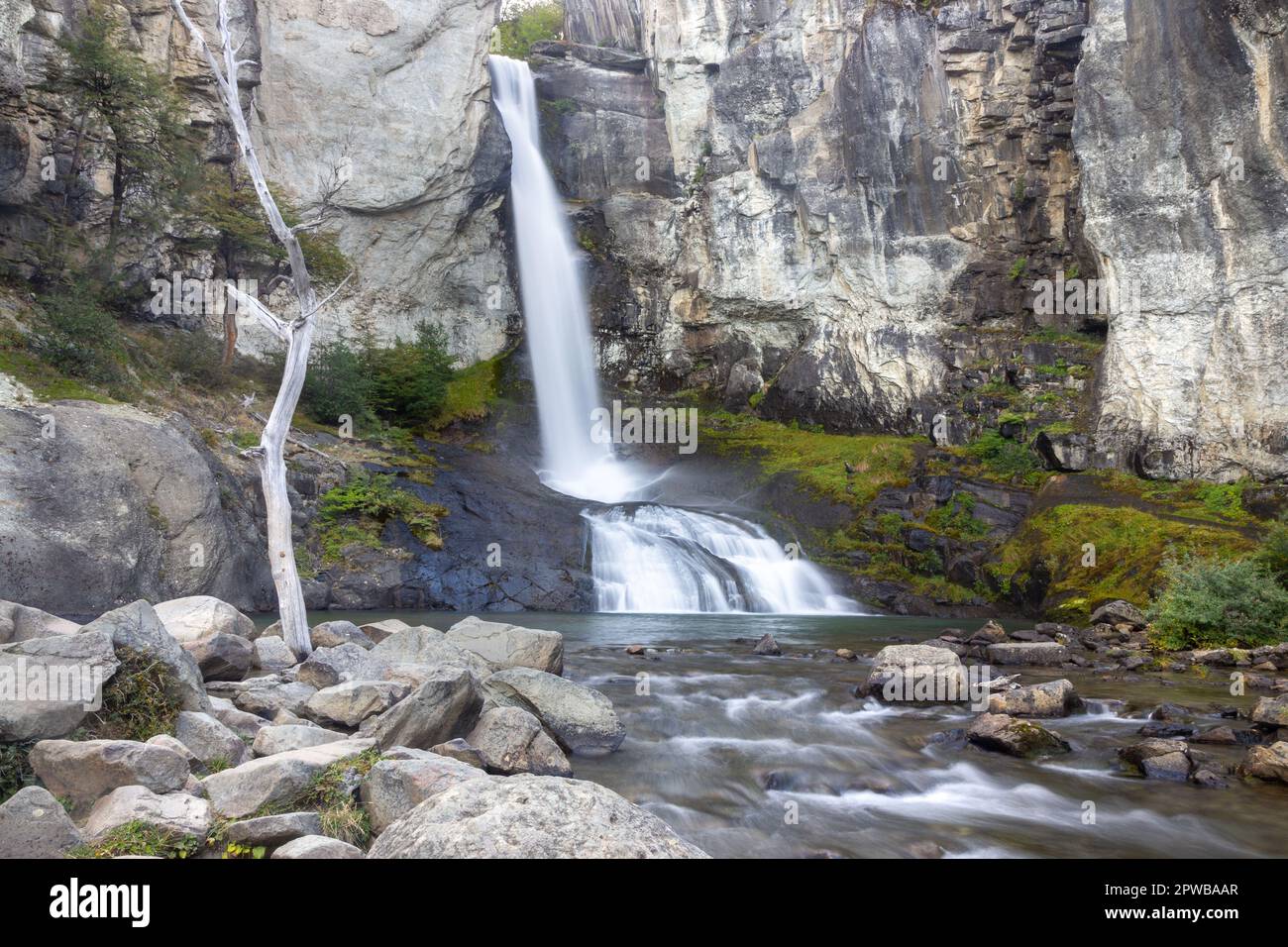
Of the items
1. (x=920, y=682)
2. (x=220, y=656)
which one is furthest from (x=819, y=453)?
(x=220, y=656)

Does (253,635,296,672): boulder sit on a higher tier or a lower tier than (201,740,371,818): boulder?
lower

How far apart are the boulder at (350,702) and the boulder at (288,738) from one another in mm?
656

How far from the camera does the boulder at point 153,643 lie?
6.04m

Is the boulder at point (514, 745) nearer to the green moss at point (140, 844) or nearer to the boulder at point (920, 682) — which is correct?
the green moss at point (140, 844)

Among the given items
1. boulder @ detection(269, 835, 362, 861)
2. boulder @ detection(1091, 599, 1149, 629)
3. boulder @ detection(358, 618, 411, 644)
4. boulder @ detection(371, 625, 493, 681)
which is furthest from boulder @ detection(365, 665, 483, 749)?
boulder @ detection(1091, 599, 1149, 629)

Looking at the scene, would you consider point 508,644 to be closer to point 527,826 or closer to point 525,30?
point 527,826

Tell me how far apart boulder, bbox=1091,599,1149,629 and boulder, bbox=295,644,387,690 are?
13095 mm

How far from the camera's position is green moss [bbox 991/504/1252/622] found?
55.3 ft

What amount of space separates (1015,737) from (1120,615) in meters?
9.25

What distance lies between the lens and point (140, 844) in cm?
420

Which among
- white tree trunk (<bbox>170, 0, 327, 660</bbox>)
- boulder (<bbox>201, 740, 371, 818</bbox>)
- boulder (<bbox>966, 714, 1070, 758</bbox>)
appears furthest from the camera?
white tree trunk (<bbox>170, 0, 327, 660</bbox>)

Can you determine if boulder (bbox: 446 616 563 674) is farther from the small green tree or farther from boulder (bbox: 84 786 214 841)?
the small green tree

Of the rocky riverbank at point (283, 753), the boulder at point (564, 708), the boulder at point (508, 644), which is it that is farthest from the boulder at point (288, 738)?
the boulder at point (508, 644)

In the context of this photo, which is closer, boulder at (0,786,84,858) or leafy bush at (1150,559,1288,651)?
boulder at (0,786,84,858)
